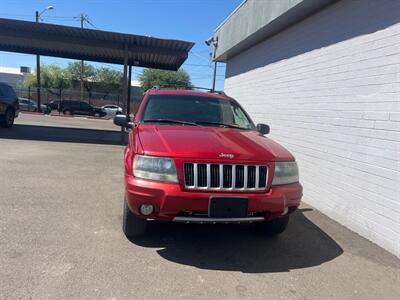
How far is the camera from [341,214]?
5.87 m

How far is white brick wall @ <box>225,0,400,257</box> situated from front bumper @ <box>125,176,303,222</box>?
179cm

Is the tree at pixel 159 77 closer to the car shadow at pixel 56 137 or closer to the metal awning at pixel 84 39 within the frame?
the metal awning at pixel 84 39

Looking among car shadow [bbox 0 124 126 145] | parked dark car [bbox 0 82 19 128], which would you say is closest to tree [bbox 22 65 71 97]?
parked dark car [bbox 0 82 19 128]

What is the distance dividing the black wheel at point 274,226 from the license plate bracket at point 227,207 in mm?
959

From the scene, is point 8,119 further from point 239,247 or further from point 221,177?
point 221,177

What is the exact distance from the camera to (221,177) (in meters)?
3.84

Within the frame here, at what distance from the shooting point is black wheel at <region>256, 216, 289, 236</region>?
4680mm

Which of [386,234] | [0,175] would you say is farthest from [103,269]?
[0,175]

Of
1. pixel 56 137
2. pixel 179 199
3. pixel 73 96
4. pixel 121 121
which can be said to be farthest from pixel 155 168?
pixel 73 96

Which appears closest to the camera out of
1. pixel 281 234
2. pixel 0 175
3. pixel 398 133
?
pixel 398 133

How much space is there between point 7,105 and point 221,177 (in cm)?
1486

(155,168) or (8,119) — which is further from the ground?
(155,168)

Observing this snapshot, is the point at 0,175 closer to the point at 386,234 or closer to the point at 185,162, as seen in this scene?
the point at 185,162

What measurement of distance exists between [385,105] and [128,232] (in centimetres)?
371
